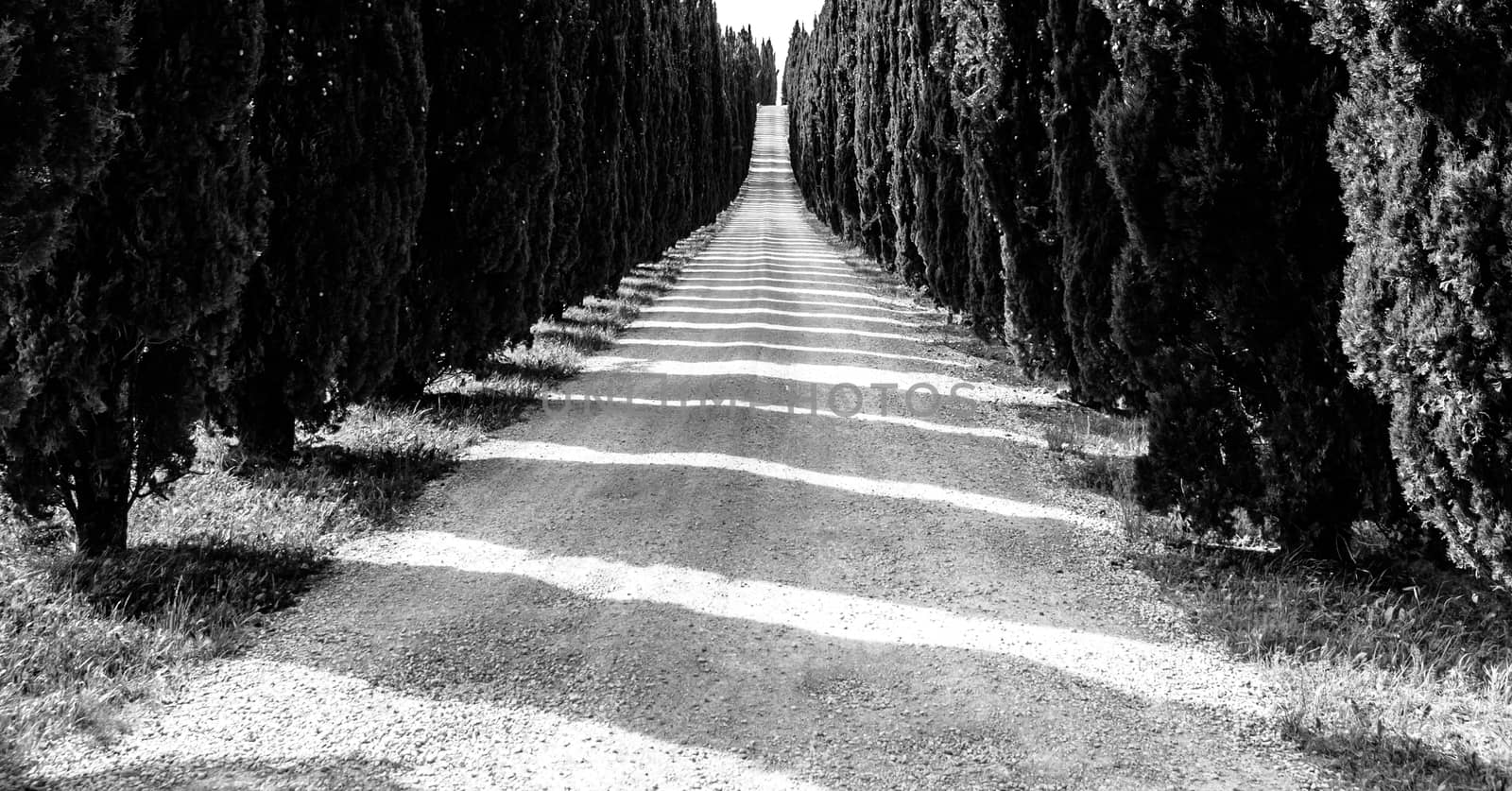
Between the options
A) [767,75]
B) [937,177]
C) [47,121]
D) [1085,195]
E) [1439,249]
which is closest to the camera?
[47,121]

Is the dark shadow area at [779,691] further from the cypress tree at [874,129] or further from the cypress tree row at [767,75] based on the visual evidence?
the cypress tree row at [767,75]

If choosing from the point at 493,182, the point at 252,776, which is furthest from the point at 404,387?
the point at 252,776

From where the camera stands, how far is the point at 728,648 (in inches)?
141

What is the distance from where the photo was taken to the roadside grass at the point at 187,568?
10.1 ft

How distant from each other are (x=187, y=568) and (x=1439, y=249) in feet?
16.2

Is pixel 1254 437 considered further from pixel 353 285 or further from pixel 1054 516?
pixel 353 285

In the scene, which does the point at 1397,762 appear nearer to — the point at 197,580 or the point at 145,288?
the point at 197,580

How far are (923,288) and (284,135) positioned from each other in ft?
39.5

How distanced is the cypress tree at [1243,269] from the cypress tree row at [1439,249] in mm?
421

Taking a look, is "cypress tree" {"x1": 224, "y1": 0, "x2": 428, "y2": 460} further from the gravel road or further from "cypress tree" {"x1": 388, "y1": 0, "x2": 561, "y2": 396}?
"cypress tree" {"x1": 388, "y1": 0, "x2": 561, "y2": 396}

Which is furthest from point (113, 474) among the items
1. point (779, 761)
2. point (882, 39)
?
point (882, 39)

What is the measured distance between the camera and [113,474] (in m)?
4.05

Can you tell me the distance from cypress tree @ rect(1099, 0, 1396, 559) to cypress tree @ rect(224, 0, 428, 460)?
13.9ft

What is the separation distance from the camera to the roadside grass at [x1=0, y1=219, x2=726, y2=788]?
10.1 ft
